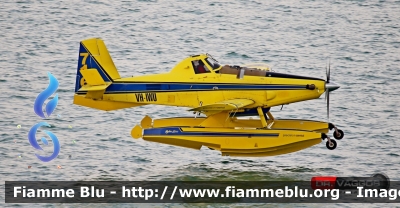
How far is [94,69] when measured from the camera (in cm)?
3956

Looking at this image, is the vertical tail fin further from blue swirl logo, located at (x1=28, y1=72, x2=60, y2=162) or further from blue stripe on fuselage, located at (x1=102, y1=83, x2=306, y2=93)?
blue swirl logo, located at (x1=28, y1=72, x2=60, y2=162)

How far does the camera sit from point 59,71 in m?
50.9

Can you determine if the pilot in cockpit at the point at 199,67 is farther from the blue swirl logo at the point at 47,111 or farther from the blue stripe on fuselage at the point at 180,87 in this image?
the blue swirl logo at the point at 47,111

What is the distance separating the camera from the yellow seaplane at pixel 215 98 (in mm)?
37906

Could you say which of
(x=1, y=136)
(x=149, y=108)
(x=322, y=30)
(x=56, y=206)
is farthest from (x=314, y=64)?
(x=56, y=206)

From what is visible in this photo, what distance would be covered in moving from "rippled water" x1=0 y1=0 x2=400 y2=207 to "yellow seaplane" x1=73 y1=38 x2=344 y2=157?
115 centimetres

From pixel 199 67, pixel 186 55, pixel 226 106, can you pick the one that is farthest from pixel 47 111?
pixel 186 55

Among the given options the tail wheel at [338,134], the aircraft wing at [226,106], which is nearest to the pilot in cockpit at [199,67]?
the aircraft wing at [226,106]

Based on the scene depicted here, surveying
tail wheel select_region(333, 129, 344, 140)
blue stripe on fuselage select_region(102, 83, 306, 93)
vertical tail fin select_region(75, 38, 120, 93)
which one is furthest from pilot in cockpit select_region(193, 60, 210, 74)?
tail wheel select_region(333, 129, 344, 140)

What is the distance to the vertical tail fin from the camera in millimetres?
39562

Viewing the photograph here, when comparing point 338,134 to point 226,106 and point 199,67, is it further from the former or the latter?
point 199,67

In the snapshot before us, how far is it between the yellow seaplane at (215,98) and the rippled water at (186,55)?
1.15 m

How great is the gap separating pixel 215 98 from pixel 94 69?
15.2 ft

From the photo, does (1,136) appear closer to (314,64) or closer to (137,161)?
(137,161)
